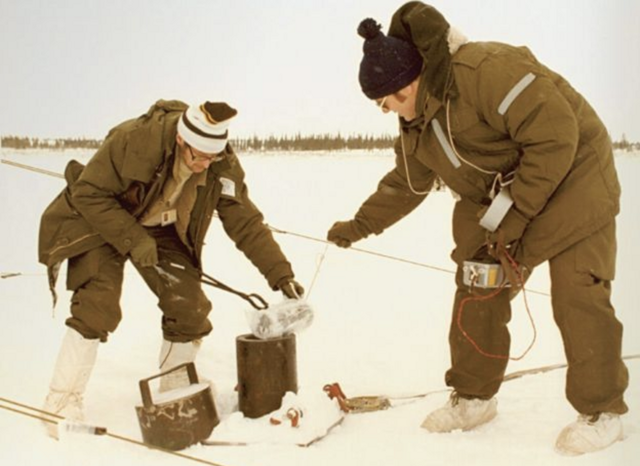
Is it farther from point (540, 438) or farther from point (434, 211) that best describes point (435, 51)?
point (434, 211)

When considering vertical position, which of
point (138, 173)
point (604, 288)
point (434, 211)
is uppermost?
point (138, 173)

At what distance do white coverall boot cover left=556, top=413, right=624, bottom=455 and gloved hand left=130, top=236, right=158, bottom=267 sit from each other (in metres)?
1.24

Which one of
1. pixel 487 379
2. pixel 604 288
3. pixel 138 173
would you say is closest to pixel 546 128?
pixel 604 288

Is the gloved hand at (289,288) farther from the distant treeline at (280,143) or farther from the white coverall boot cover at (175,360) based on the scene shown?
the distant treeline at (280,143)

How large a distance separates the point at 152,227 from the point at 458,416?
3.80 ft

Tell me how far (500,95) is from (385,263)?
2306 mm

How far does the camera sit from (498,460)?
1.79m

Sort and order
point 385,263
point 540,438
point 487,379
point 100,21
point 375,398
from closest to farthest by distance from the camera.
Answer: point 540,438, point 487,379, point 375,398, point 100,21, point 385,263

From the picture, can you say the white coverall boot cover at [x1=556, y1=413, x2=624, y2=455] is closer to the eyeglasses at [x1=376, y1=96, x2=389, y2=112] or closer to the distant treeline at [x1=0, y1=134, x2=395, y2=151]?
the eyeglasses at [x1=376, y1=96, x2=389, y2=112]

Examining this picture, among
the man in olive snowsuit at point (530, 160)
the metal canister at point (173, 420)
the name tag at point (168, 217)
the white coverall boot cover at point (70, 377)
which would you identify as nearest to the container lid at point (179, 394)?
the metal canister at point (173, 420)

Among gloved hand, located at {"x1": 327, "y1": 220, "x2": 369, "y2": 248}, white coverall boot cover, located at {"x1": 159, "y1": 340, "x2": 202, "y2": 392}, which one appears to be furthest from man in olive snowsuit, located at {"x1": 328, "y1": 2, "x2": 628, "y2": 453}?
white coverall boot cover, located at {"x1": 159, "y1": 340, "x2": 202, "y2": 392}

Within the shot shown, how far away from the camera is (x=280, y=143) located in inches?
126

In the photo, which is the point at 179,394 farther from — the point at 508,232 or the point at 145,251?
the point at 508,232

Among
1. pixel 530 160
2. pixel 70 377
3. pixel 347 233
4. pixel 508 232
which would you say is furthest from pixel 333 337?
pixel 530 160
